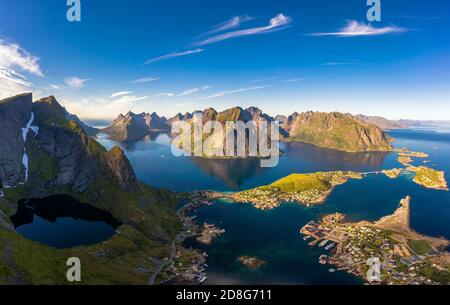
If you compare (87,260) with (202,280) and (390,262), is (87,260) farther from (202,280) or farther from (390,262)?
(390,262)

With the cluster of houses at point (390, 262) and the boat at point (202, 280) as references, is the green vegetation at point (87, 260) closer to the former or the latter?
the boat at point (202, 280)

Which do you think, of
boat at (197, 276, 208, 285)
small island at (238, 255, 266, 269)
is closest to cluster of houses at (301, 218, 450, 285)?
small island at (238, 255, 266, 269)

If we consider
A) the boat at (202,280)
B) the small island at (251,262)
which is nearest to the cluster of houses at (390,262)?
the small island at (251,262)

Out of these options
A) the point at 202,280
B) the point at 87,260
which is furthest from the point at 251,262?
the point at 87,260

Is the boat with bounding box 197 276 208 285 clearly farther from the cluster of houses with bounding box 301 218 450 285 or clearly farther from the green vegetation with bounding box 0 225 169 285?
the cluster of houses with bounding box 301 218 450 285

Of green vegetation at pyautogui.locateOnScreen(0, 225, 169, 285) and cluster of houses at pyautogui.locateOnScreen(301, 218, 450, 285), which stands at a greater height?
green vegetation at pyautogui.locateOnScreen(0, 225, 169, 285)
